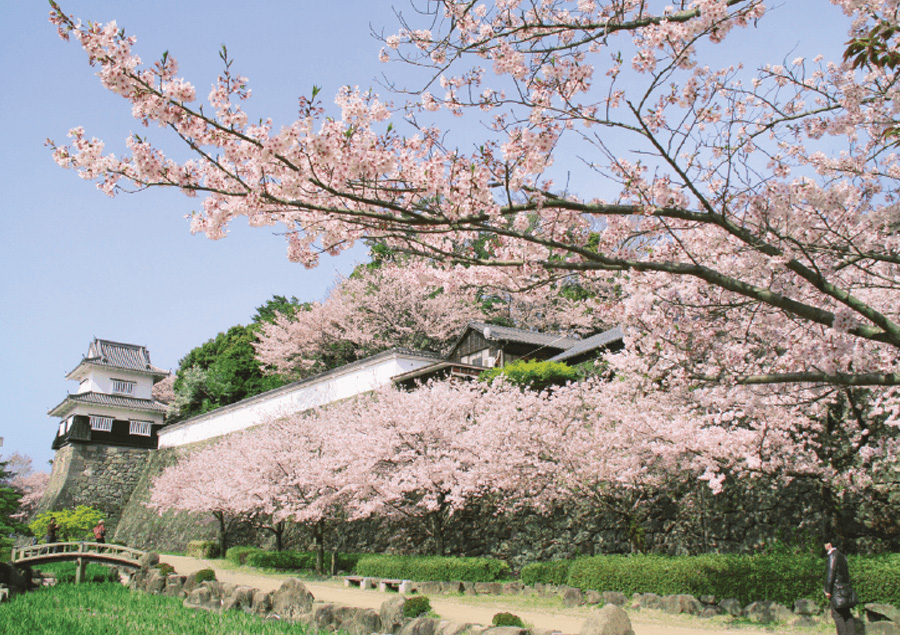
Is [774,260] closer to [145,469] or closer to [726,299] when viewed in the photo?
[726,299]

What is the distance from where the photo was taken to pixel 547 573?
34.6ft

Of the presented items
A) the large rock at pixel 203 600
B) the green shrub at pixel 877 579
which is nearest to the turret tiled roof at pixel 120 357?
the large rock at pixel 203 600

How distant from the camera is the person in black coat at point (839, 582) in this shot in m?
6.37

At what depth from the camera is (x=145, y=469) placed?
93.8 ft

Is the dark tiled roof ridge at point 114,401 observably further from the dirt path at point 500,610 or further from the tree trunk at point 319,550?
the dirt path at point 500,610

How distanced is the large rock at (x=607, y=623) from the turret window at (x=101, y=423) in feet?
96.4

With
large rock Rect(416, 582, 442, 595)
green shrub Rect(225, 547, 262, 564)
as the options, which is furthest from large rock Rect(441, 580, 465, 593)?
green shrub Rect(225, 547, 262, 564)

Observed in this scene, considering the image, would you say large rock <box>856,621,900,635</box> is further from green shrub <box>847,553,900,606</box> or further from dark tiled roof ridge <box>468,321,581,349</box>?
dark tiled roof ridge <box>468,321,581,349</box>

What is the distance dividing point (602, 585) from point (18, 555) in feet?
39.3

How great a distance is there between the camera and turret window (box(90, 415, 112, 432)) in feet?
95.0

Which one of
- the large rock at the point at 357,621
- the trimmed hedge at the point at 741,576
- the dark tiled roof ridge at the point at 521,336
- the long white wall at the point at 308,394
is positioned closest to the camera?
the large rock at the point at 357,621

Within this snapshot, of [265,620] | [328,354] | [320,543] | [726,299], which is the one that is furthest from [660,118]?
[328,354]

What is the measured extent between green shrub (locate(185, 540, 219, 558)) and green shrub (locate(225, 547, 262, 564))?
7.40ft

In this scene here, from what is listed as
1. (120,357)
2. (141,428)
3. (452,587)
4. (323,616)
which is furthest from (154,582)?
(120,357)
